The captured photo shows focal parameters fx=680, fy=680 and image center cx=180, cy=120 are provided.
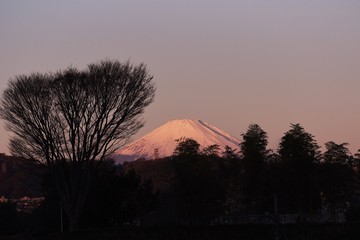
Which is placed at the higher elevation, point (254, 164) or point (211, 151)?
point (211, 151)

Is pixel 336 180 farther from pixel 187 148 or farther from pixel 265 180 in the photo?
pixel 187 148

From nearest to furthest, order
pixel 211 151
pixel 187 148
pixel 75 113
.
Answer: pixel 75 113
pixel 187 148
pixel 211 151

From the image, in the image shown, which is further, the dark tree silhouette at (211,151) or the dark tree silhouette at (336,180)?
the dark tree silhouette at (211,151)

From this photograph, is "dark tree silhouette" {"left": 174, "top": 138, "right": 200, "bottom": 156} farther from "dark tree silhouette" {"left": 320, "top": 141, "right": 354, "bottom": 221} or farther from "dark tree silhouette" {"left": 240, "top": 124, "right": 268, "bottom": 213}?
"dark tree silhouette" {"left": 320, "top": 141, "right": 354, "bottom": 221}

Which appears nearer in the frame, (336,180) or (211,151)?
(336,180)

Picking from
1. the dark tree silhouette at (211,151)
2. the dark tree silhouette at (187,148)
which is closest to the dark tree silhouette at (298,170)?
the dark tree silhouette at (187,148)

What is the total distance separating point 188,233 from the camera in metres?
25.5

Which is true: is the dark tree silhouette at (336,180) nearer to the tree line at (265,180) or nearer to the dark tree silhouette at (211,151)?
the tree line at (265,180)

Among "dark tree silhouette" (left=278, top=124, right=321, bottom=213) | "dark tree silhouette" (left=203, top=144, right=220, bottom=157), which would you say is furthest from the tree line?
"dark tree silhouette" (left=203, top=144, right=220, bottom=157)

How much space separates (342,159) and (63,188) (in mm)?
23597

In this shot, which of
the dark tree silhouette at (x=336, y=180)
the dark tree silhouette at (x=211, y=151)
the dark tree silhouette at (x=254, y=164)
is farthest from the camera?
the dark tree silhouette at (x=211, y=151)

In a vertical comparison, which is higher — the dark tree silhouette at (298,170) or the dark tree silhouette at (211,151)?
the dark tree silhouette at (211,151)

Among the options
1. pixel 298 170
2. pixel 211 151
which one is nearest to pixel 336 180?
pixel 298 170

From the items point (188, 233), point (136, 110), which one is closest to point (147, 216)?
point (136, 110)
